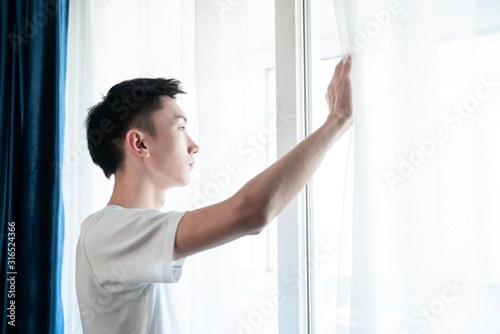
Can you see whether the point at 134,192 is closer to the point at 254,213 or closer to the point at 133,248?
the point at 133,248

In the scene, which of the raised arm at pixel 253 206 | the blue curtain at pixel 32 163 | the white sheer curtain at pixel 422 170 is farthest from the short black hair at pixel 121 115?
the blue curtain at pixel 32 163

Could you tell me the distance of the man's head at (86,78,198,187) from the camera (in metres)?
1.00

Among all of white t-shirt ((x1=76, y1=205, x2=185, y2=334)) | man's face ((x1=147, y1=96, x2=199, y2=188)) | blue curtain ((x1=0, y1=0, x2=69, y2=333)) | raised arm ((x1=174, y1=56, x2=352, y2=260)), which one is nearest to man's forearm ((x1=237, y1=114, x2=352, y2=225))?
raised arm ((x1=174, y1=56, x2=352, y2=260))

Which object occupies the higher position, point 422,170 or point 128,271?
point 422,170

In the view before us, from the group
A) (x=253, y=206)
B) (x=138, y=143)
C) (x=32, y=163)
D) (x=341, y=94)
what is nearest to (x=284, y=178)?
(x=253, y=206)

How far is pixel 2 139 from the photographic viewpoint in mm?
1716

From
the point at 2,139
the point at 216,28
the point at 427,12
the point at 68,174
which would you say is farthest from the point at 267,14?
the point at 2,139

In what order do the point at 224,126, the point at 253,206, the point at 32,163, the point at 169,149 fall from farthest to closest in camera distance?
the point at 32,163, the point at 224,126, the point at 169,149, the point at 253,206

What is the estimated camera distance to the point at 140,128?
1.02 meters

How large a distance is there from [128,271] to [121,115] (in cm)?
38

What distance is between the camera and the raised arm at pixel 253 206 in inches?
28.6

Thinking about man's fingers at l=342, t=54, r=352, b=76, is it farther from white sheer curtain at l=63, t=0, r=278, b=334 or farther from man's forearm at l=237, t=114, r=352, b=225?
white sheer curtain at l=63, t=0, r=278, b=334

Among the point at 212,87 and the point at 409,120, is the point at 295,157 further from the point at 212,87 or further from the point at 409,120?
the point at 212,87

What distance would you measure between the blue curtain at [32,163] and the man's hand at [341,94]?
1.12 m
